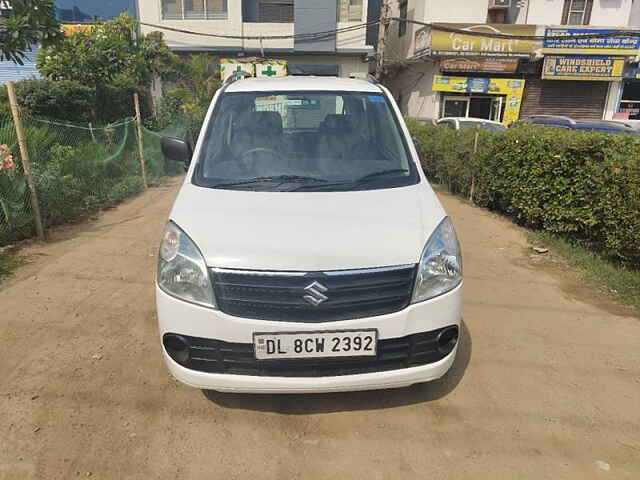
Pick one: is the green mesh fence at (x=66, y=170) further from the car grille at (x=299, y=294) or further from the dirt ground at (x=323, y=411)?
the car grille at (x=299, y=294)

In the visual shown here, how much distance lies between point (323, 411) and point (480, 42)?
1928cm

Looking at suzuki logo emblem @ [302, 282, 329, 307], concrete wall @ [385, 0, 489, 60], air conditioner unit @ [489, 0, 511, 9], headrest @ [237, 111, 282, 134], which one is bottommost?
suzuki logo emblem @ [302, 282, 329, 307]

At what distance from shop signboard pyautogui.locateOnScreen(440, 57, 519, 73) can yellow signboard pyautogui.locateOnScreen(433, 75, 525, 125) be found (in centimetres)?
40

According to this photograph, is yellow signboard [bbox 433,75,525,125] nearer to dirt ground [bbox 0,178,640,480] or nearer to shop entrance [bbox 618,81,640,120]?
shop entrance [bbox 618,81,640,120]

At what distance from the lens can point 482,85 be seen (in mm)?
19281

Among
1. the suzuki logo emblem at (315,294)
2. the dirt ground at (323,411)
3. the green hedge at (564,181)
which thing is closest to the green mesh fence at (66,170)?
the dirt ground at (323,411)

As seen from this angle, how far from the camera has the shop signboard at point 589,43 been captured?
59.8 feet

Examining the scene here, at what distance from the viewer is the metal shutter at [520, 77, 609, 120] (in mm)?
19906

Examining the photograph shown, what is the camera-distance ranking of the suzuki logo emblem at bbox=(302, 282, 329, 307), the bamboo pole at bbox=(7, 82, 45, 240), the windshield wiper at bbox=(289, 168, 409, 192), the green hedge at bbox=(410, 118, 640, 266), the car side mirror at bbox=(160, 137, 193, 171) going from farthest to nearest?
the bamboo pole at bbox=(7, 82, 45, 240) < the green hedge at bbox=(410, 118, 640, 266) < the car side mirror at bbox=(160, 137, 193, 171) < the windshield wiper at bbox=(289, 168, 409, 192) < the suzuki logo emblem at bbox=(302, 282, 329, 307)

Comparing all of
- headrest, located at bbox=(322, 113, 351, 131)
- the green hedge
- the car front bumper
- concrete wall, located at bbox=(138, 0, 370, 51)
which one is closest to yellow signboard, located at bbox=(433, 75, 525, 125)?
concrete wall, located at bbox=(138, 0, 370, 51)

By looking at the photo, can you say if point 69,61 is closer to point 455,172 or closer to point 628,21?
point 455,172

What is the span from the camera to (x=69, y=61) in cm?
1066

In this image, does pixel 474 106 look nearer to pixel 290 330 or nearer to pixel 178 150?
pixel 178 150

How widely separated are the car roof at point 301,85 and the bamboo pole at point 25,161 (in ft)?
10.4
